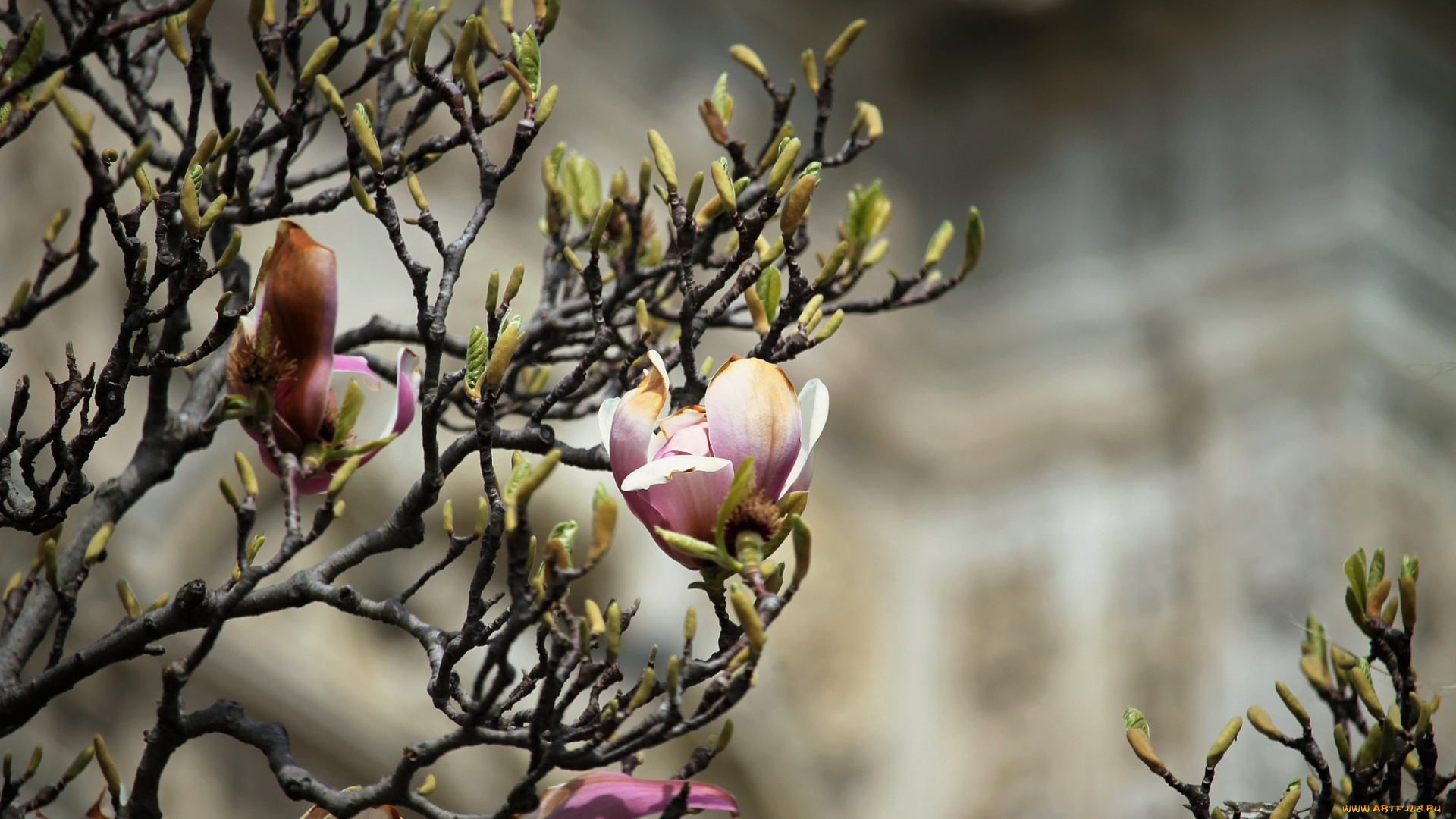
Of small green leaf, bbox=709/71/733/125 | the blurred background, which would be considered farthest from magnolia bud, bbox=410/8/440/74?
the blurred background

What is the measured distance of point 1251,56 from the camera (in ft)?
8.56

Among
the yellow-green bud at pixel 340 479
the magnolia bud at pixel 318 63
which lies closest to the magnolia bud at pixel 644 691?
the yellow-green bud at pixel 340 479

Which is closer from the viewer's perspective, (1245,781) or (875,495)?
(1245,781)

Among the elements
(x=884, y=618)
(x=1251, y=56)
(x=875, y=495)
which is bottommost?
(x=884, y=618)

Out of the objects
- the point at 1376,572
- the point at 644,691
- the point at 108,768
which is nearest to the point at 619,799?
the point at 644,691

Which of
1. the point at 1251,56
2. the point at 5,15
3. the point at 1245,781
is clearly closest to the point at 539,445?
the point at 5,15

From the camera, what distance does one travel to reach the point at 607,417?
A: 1.94ft

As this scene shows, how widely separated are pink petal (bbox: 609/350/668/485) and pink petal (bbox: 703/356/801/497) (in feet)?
0.08

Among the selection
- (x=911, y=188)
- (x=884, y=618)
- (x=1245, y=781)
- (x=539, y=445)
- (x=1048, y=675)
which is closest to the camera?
(x=539, y=445)

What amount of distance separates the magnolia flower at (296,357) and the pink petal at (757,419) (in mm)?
167

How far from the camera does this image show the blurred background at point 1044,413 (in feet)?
6.79

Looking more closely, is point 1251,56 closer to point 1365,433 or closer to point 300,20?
point 1365,433

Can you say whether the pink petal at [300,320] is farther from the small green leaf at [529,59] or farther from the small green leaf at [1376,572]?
the small green leaf at [1376,572]

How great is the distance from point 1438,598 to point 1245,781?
0.49 meters
